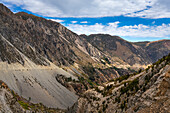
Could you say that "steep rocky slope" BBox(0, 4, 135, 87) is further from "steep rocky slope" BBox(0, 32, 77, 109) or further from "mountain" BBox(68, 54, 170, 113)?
"mountain" BBox(68, 54, 170, 113)

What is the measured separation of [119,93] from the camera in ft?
74.6

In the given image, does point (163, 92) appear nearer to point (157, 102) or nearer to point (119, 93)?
point (157, 102)

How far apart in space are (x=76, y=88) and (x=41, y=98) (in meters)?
36.2

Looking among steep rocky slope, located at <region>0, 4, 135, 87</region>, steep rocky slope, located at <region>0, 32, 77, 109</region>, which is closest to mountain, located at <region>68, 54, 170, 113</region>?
steep rocky slope, located at <region>0, 32, 77, 109</region>

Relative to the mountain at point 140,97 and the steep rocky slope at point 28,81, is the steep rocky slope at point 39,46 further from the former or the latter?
the mountain at point 140,97

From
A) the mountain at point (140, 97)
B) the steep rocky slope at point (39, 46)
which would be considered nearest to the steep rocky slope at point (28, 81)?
the steep rocky slope at point (39, 46)

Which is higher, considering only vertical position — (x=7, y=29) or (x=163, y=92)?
(x=7, y=29)

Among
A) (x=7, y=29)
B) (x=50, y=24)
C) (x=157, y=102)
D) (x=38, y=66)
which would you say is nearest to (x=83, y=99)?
(x=157, y=102)

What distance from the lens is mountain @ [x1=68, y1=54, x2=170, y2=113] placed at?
1400 centimetres

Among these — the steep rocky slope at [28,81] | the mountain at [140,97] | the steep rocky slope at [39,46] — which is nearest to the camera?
the mountain at [140,97]

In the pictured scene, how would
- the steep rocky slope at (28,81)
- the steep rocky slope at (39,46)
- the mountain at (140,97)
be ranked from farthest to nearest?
the steep rocky slope at (39,46) < the steep rocky slope at (28,81) < the mountain at (140,97)

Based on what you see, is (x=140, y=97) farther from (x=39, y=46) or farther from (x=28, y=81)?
(x=39, y=46)

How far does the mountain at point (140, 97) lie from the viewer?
14.0 meters

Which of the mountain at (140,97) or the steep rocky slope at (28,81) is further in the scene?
the steep rocky slope at (28,81)
